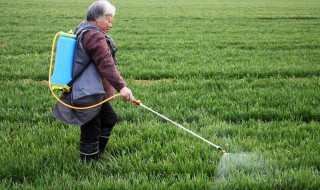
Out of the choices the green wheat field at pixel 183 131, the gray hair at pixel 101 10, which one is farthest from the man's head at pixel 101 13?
the green wheat field at pixel 183 131

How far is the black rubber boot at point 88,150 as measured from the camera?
13.1 feet

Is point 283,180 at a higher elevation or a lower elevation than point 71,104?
lower

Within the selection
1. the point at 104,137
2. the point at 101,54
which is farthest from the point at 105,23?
the point at 104,137

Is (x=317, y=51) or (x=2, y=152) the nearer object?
(x=2, y=152)

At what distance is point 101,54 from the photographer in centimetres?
370

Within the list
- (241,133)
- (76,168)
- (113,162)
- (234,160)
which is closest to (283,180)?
(234,160)

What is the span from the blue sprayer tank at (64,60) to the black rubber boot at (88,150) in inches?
30.3

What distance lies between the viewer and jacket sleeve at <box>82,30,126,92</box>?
369cm

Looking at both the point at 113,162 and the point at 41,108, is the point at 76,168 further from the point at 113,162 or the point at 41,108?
the point at 41,108

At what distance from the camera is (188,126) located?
5246mm

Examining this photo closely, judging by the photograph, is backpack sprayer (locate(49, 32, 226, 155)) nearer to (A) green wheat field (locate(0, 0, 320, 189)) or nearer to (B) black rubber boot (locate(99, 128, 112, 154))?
(B) black rubber boot (locate(99, 128, 112, 154))

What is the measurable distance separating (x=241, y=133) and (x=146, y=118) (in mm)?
1598

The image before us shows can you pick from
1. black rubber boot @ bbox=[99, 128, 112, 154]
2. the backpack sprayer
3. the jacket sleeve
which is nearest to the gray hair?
the jacket sleeve

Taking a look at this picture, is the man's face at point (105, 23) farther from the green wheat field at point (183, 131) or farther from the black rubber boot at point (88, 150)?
the green wheat field at point (183, 131)
